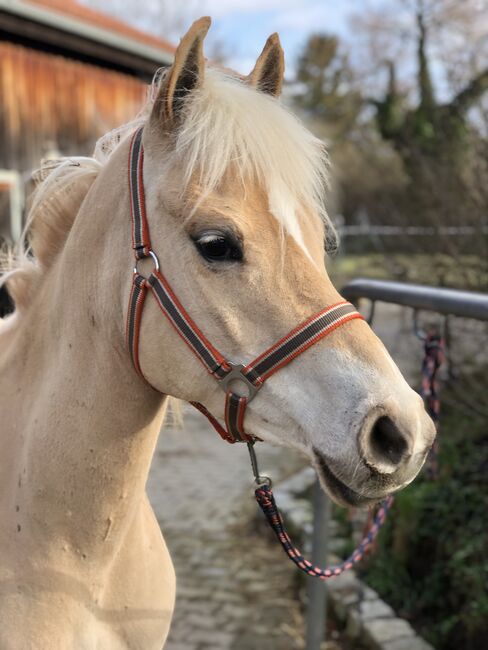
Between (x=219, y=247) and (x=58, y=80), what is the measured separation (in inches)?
324

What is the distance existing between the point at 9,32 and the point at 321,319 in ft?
26.5

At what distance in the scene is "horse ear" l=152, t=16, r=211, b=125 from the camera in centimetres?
142

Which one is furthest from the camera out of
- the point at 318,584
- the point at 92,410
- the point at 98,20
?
the point at 98,20

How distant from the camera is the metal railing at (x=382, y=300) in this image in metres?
2.10

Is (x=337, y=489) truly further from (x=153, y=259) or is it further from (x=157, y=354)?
(x=153, y=259)

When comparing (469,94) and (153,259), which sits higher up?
(469,94)

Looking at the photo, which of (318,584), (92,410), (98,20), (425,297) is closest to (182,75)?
(92,410)

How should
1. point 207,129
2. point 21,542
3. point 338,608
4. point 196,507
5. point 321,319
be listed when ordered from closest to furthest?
point 321,319 < point 207,129 < point 21,542 < point 338,608 < point 196,507

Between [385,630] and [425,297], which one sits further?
[385,630]

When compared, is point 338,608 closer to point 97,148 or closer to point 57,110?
point 97,148

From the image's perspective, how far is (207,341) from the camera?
1442mm

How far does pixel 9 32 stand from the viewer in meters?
7.82

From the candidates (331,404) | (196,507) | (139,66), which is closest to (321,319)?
(331,404)

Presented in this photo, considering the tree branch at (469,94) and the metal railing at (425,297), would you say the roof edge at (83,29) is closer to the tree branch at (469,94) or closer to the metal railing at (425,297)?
the tree branch at (469,94)
